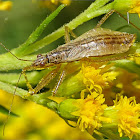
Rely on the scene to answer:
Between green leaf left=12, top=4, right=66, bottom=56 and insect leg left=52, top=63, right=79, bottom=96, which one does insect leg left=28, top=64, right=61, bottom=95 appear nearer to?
insect leg left=52, top=63, right=79, bottom=96

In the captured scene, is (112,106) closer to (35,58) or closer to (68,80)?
(68,80)

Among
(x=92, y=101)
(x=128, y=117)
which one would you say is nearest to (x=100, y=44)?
(x=92, y=101)

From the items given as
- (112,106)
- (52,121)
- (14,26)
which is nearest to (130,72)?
(112,106)

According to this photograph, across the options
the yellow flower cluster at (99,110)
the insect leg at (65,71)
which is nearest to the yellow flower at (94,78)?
the yellow flower cluster at (99,110)

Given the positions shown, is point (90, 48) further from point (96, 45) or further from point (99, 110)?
point (99, 110)

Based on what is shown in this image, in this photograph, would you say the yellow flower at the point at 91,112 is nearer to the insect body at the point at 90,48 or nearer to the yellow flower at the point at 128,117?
the yellow flower at the point at 128,117

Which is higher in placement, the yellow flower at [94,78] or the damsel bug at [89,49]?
the damsel bug at [89,49]
